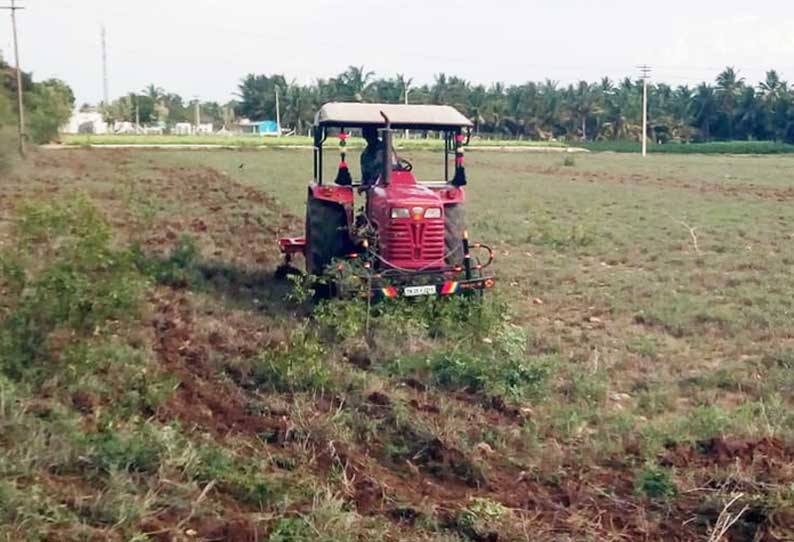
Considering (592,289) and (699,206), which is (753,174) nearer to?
(699,206)

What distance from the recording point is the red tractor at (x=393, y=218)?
32.6 ft

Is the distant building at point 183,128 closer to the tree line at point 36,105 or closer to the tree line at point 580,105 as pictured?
the tree line at point 580,105

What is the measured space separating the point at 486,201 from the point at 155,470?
66.6 feet

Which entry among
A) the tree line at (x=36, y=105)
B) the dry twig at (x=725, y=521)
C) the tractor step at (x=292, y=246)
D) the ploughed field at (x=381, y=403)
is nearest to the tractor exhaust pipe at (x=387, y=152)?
the ploughed field at (x=381, y=403)

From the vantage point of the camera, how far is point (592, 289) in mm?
12188

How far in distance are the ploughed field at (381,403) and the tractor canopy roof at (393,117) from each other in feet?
6.98

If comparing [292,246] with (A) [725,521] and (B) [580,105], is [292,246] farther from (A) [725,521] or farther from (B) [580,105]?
(B) [580,105]

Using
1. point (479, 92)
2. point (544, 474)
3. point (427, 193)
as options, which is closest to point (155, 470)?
point (544, 474)

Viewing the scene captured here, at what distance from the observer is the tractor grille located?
9.98 metres

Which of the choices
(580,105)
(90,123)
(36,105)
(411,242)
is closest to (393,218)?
(411,242)

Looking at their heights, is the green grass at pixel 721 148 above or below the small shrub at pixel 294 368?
above

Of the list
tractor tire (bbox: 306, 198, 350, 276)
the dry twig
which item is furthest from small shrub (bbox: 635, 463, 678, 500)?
tractor tire (bbox: 306, 198, 350, 276)

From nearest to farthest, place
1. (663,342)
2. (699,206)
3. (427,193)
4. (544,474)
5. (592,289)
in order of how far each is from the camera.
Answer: (544,474) → (663,342) → (427,193) → (592,289) → (699,206)

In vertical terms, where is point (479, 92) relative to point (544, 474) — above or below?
above
